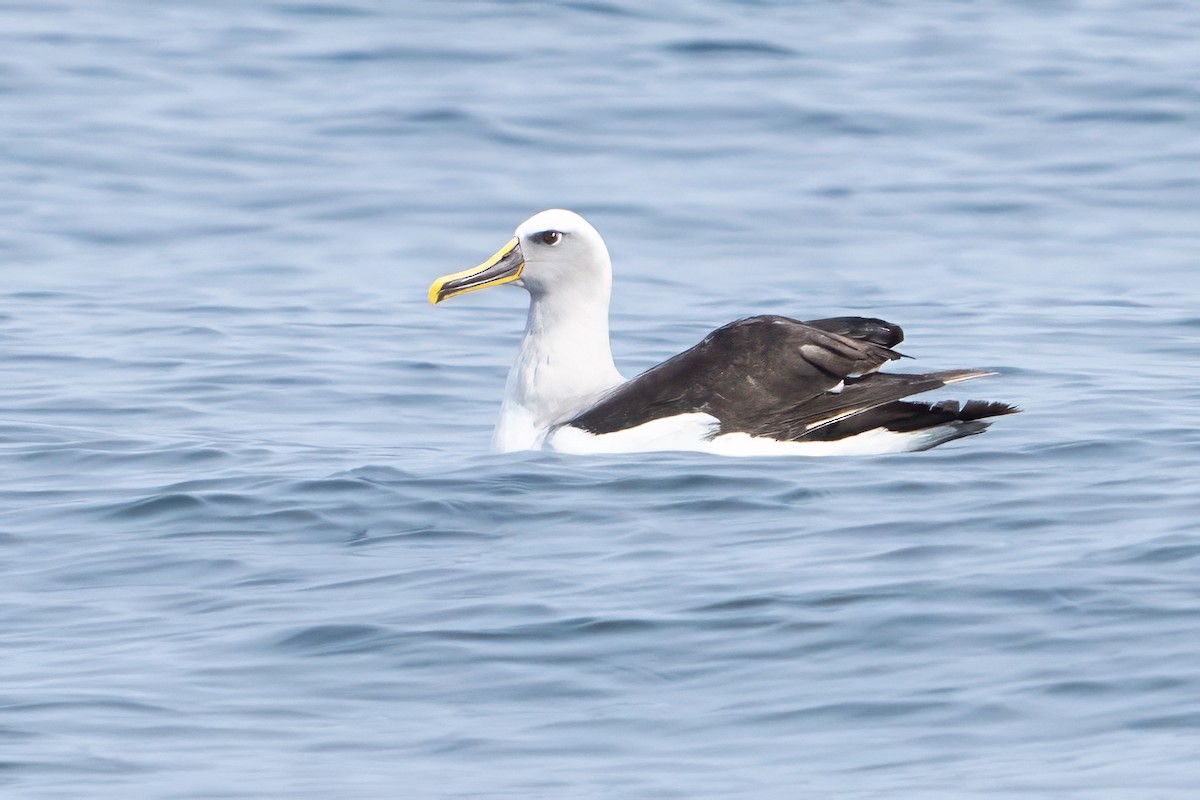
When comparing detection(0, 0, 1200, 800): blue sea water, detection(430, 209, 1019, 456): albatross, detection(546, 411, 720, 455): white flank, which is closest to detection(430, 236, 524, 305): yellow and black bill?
detection(0, 0, 1200, 800): blue sea water

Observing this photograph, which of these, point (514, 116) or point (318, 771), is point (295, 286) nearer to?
point (514, 116)

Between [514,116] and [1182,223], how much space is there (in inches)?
262

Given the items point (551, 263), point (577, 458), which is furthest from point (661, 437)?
point (551, 263)

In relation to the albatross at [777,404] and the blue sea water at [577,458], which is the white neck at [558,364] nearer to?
the blue sea water at [577,458]

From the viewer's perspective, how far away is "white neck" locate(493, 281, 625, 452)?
1125cm

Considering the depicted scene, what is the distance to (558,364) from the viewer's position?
11.5 meters

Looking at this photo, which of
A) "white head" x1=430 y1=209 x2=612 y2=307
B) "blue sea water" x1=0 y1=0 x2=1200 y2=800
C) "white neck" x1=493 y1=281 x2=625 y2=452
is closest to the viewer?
"blue sea water" x1=0 y1=0 x2=1200 y2=800

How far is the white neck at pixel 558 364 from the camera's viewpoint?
36.9ft

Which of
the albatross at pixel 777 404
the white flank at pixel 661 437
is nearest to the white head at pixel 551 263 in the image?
the albatross at pixel 777 404

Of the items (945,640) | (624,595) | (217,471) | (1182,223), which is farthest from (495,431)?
(1182,223)

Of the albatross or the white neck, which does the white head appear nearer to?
the white neck

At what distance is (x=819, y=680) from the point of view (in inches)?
269

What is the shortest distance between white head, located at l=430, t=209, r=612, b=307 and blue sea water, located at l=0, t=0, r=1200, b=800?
0.87 m

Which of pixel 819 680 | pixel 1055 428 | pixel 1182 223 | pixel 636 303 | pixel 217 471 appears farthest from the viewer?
pixel 1182 223
